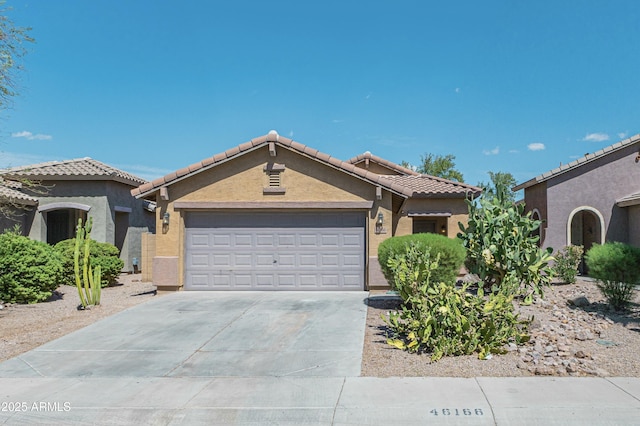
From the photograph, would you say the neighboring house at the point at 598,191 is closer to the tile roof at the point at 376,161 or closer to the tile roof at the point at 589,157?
the tile roof at the point at 589,157

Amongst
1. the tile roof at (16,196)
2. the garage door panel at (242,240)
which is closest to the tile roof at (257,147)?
the garage door panel at (242,240)

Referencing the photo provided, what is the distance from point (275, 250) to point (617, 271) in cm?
850

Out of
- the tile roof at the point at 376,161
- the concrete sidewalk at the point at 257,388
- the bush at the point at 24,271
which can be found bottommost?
the concrete sidewalk at the point at 257,388

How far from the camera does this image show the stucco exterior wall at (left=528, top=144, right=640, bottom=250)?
17812 millimetres

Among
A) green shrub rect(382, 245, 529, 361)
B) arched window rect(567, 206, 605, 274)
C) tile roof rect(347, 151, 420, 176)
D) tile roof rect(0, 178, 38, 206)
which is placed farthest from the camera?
tile roof rect(347, 151, 420, 176)

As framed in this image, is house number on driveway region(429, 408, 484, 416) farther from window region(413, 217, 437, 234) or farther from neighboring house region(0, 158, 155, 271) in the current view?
neighboring house region(0, 158, 155, 271)

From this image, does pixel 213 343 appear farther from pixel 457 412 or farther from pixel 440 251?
pixel 440 251

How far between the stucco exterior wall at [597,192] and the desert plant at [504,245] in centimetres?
736

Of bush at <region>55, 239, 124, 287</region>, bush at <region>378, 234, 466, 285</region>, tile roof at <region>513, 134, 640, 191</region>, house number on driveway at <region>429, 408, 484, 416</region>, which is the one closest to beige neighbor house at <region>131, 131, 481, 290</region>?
bush at <region>378, 234, 466, 285</region>

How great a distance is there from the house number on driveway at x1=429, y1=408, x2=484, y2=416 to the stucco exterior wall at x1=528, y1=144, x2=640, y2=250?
1449cm

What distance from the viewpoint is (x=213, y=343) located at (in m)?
8.29

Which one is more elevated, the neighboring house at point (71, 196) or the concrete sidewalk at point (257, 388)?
the neighboring house at point (71, 196)

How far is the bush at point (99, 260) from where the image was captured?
52.4 feet

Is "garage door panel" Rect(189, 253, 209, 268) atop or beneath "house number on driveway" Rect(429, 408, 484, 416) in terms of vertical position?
atop
